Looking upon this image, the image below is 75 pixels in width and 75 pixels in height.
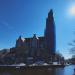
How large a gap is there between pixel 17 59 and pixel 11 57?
6267 millimetres

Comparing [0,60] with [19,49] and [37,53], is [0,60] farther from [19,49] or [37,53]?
[37,53]

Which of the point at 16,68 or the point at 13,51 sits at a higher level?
the point at 13,51

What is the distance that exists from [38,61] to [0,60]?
32354mm

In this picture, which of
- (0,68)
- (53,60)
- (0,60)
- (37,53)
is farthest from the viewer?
(53,60)

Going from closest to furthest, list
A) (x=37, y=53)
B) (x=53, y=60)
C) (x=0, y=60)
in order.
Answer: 1. (x=0, y=60)
2. (x=37, y=53)
3. (x=53, y=60)

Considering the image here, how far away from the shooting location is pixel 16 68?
13138cm

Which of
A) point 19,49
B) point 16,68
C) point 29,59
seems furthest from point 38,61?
point 16,68

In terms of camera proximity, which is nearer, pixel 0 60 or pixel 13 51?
pixel 0 60

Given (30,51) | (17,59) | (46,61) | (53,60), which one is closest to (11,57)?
(17,59)

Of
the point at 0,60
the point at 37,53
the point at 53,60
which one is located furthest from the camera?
the point at 53,60

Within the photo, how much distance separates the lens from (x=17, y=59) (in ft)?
575

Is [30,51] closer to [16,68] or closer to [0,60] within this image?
[0,60]

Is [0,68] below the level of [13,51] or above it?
below

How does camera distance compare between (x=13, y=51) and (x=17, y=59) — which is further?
(x=13, y=51)
